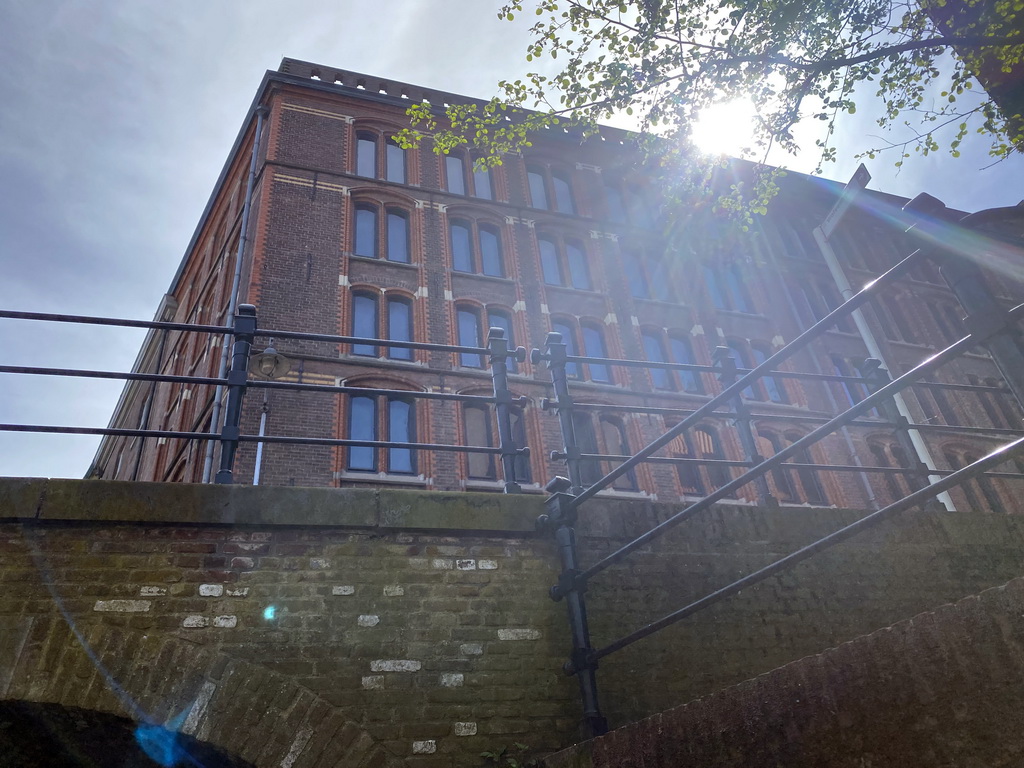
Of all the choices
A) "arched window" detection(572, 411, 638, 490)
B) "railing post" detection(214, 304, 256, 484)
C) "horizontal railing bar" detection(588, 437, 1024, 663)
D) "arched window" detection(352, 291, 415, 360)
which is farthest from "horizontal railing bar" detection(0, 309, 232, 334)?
"arched window" detection(572, 411, 638, 490)

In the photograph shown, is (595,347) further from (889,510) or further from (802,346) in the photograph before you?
(889,510)

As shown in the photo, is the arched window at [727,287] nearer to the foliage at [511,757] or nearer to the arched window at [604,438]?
the arched window at [604,438]

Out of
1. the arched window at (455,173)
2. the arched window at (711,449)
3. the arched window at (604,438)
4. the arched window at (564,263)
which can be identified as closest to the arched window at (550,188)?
the arched window at (564,263)

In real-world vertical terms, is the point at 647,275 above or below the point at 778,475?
above

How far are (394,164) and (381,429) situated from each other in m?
8.94

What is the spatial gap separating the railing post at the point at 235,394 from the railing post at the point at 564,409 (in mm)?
1601

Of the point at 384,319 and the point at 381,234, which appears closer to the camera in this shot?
the point at 384,319

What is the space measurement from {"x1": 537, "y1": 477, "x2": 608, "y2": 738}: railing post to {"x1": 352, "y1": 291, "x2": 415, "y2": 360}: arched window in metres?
13.5

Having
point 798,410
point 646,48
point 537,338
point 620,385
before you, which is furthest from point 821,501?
point 646,48

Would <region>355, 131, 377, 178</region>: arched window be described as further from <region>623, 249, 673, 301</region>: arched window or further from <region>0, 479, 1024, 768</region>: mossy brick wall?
<region>0, 479, 1024, 768</region>: mossy brick wall

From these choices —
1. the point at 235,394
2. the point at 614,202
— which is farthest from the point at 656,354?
the point at 235,394

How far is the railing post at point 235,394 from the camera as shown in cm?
344

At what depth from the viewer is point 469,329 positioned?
18578 millimetres

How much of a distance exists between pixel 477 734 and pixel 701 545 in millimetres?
1543
